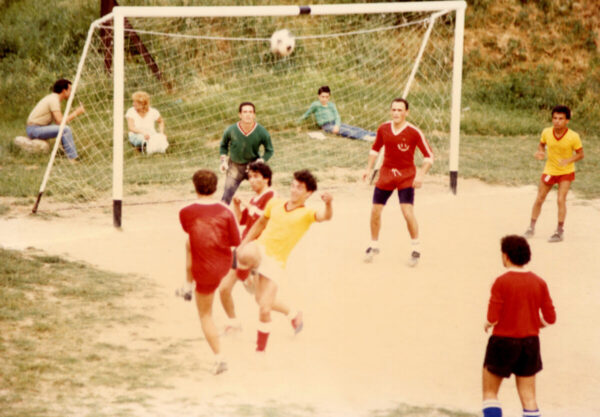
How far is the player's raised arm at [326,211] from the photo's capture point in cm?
666

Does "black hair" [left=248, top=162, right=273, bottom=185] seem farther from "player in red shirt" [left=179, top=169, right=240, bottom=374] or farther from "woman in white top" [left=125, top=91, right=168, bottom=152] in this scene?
"woman in white top" [left=125, top=91, right=168, bottom=152]

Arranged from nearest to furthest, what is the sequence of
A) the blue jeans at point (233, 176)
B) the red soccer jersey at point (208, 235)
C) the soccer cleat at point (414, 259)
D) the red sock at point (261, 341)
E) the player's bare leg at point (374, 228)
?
the red soccer jersey at point (208, 235) → the red sock at point (261, 341) → the soccer cleat at point (414, 259) → the player's bare leg at point (374, 228) → the blue jeans at point (233, 176)

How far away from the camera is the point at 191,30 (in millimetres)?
19438

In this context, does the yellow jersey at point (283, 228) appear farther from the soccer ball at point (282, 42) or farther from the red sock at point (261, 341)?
the soccer ball at point (282, 42)

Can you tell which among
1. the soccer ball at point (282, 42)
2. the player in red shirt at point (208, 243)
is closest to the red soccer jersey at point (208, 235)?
the player in red shirt at point (208, 243)

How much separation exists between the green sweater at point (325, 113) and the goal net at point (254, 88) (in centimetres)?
31

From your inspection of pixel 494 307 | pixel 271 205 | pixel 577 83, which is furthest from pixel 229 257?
pixel 577 83

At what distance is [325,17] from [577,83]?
6499 mm

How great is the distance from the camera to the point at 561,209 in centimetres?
1042

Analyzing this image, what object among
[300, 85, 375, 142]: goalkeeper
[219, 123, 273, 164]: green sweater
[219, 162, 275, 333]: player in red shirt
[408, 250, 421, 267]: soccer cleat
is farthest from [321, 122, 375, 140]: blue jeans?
[219, 162, 275, 333]: player in red shirt

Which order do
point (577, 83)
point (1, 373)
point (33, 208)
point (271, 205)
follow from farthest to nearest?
point (577, 83), point (33, 208), point (271, 205), point (1, 373)

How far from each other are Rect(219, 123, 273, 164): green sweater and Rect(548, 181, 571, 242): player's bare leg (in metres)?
3.31

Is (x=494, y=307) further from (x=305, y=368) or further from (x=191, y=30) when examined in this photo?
(x=191, y=30)

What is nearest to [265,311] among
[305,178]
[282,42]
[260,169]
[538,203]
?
[305,178]
